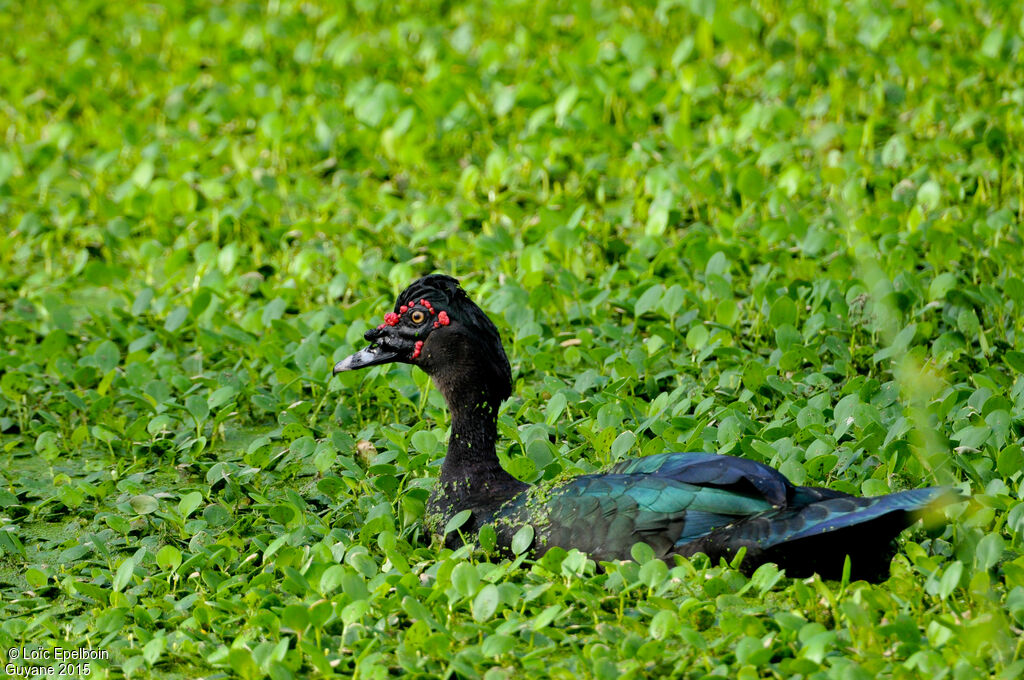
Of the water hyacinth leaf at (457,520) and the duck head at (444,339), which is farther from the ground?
the duck head at (444,339)

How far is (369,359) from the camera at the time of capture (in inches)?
201

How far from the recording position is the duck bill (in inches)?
201

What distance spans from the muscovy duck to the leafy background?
117 mm

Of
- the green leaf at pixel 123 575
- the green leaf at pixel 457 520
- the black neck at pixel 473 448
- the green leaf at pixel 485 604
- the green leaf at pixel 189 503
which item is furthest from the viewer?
the green leaf at pixel 189 503

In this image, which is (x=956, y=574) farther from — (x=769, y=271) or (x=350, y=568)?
(x=769, y=271)

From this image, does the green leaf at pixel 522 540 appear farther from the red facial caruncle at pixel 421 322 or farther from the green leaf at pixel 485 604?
the red facial caruncle at pixel 421 322

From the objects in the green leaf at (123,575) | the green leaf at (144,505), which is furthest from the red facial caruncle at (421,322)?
the green leaf at (123,575)

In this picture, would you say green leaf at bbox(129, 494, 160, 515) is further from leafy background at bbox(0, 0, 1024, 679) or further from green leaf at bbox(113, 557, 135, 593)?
green leaf at bbox(113, 557, 135, 593)

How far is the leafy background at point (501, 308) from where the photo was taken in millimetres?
4238

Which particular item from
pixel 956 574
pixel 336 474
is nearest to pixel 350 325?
pixel 336 474

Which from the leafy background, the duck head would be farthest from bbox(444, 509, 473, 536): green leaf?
the duck head

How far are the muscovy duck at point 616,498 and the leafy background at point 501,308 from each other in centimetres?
12

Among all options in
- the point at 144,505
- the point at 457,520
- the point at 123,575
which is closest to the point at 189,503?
the point at 144,505

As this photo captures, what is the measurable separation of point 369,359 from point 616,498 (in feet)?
3.61
